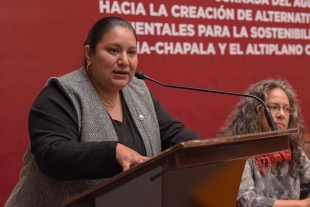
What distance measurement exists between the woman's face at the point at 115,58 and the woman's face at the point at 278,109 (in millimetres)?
1145

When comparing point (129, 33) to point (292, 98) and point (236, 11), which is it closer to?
point (292, 98)

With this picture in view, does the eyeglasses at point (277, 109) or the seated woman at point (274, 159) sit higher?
the eyeglasses at point (277, 109)

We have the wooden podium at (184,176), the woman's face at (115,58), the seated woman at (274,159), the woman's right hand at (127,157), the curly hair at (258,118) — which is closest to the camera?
the wooden podium at (184,176)

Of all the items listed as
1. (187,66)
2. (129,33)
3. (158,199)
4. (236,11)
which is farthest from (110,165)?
(236,11)

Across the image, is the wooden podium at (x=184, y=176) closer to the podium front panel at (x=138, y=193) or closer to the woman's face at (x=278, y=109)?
the podium front panel at (x=138, y=193)

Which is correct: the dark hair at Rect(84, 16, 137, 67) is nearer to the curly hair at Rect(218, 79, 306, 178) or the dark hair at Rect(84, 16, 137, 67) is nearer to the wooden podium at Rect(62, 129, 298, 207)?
the wooden podium at Rect(62, 129, 298, 207)

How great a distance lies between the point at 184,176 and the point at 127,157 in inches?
7.7

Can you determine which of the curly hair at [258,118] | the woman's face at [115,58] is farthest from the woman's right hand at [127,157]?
the curly hair at [258,118]

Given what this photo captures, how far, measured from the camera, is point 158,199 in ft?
4.67

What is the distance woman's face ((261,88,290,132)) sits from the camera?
284 cm

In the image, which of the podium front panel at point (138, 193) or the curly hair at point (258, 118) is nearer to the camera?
the podium front panel at point (138, 193)

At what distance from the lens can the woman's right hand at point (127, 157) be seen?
154 cm

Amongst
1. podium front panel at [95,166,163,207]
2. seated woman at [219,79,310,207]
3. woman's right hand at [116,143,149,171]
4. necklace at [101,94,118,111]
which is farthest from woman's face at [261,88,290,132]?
podium front panel at [95,166,163,207]

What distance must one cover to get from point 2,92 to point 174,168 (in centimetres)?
163
